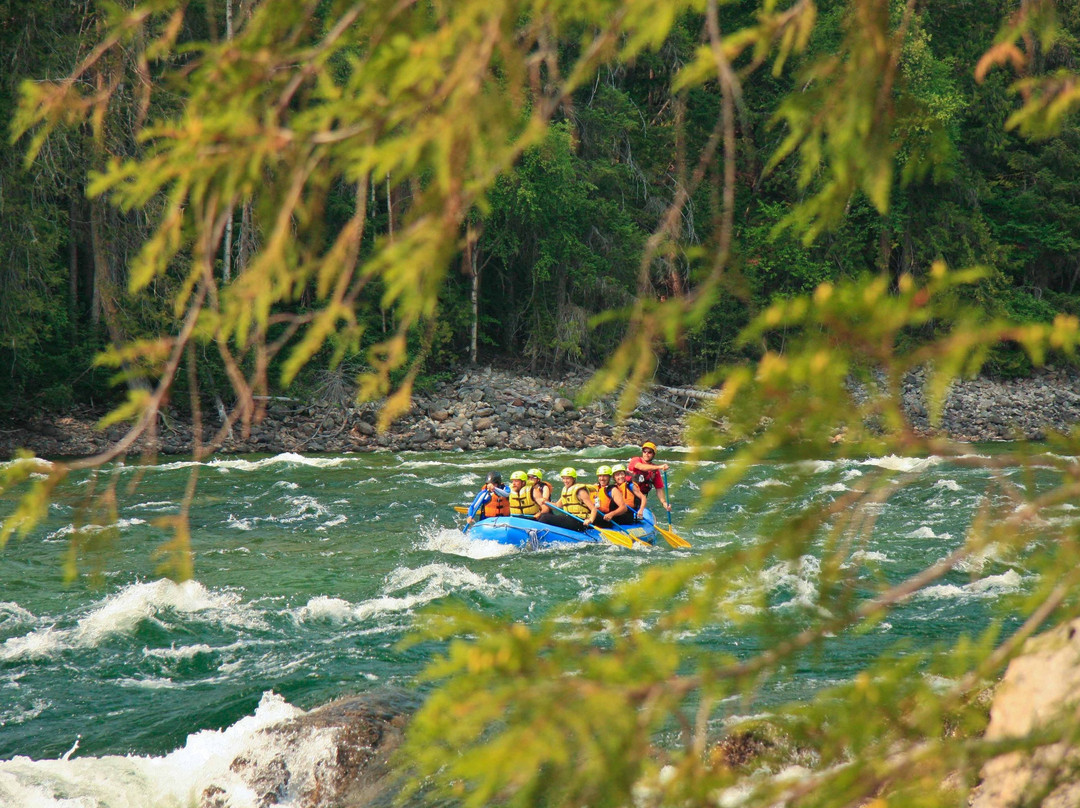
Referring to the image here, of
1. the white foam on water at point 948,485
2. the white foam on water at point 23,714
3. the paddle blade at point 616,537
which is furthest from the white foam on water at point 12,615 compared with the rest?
the white foam on water at point 948,485

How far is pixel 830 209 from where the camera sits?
2594 millimetres

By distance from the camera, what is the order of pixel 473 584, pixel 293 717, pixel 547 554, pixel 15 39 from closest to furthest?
pixel 293 717 < pixel 473 584 < pixel 547 554 < pixel 15 39

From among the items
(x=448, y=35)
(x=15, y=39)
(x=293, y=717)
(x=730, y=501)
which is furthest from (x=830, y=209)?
(x=15, y=39)

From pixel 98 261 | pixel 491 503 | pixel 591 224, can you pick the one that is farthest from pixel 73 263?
pixel 491 503

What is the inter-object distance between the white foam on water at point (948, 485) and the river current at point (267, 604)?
0.10 ft

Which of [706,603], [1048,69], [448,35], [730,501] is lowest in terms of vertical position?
[730,501]

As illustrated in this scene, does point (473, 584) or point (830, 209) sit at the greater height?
point (830, 209)

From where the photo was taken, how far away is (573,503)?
1320 centimetres

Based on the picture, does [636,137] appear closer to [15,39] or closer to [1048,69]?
[1048,69]

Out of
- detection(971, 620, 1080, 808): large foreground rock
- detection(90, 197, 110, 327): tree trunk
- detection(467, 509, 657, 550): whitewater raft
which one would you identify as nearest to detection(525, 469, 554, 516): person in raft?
detection(467, 509, 657, 550): whitewater raft

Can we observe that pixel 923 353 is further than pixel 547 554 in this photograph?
No

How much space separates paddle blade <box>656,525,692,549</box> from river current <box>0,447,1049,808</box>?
0.31 metres

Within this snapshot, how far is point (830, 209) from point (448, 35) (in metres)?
1.04

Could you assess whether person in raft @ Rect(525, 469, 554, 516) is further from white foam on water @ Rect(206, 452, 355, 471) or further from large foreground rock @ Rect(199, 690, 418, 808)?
white foam on water @ Rect(206, 452, 355, 471)
